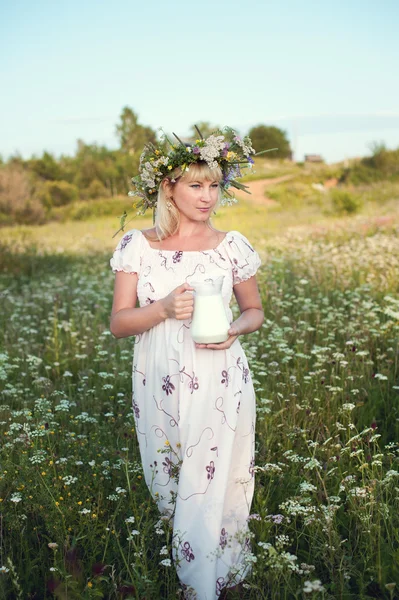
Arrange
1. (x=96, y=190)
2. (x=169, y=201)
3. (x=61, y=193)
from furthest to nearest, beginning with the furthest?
(x=61, y=193)
(x=96, y=190)
(x=169, y=201)

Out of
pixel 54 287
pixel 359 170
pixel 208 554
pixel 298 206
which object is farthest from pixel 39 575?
pixel 359 170

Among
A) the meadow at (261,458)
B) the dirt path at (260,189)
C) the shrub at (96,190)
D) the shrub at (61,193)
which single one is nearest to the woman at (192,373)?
the meadow at (261,458)

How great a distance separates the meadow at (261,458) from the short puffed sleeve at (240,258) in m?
0.81

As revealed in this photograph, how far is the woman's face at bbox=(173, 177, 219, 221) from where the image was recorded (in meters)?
2.80

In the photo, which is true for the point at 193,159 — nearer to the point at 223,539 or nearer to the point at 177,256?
the point at 177,256

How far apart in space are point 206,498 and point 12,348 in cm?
329

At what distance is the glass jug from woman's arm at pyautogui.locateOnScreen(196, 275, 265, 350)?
108mm

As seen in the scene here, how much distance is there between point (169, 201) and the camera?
115 inches

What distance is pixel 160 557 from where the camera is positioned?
2809 millimetres

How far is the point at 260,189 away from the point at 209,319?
28953 millimetres

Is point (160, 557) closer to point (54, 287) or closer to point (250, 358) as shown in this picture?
point (250, 358)

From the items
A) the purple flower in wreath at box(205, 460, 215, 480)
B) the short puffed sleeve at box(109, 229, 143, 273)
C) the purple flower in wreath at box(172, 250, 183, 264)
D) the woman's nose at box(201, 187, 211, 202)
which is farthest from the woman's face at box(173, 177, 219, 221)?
the purple flower in wreath at box(205, 460, 215, 480)

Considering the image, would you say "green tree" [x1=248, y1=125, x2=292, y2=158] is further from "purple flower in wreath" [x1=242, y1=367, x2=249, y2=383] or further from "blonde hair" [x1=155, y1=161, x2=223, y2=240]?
"purple flower in wreath" [x1=242, y1=367, x2=249, y2=383]

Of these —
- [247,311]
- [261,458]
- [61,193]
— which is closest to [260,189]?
[61,193]
